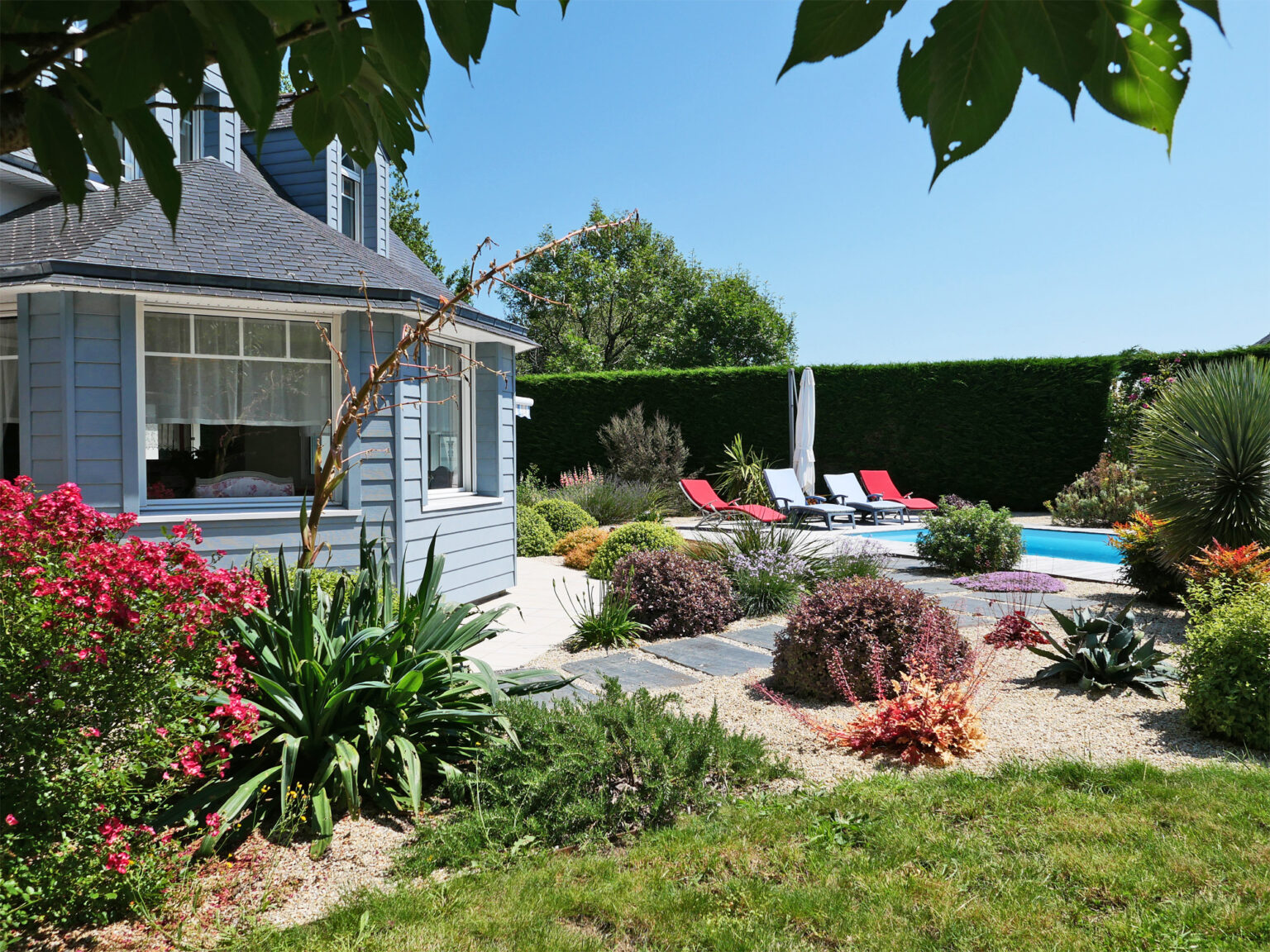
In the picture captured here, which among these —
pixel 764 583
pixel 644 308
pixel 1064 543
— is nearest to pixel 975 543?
pixel 764 583

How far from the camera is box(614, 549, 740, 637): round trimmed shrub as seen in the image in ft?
23.9

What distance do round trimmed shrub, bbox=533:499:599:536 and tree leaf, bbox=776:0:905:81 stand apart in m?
12.8

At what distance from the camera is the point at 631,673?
6.02 m

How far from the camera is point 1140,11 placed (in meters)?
0.73

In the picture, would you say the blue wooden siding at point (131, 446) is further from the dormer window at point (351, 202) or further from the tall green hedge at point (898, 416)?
the tall green hedge at point (898, 416)

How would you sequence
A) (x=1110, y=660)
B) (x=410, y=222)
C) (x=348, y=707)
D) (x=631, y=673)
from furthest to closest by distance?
(x=410, y=222) < (x=631, y=673) < (x=1110, y=660) < (x=348, y=707)

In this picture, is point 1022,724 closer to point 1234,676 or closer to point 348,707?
point 1234,676

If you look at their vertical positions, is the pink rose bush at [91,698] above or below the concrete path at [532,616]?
above

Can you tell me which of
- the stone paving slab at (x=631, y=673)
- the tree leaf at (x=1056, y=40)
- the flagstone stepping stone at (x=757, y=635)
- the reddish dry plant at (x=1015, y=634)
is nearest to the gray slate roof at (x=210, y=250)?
the stone paving slab at (x=631, y=673)

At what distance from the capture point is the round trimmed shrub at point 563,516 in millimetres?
13633

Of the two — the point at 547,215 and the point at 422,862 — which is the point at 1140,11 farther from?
the point at 547,215

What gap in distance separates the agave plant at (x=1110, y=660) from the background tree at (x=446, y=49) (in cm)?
533

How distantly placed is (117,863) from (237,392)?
5428mm

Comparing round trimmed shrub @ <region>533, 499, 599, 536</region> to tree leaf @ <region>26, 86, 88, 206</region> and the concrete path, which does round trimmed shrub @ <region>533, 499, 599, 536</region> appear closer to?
the concrete path
